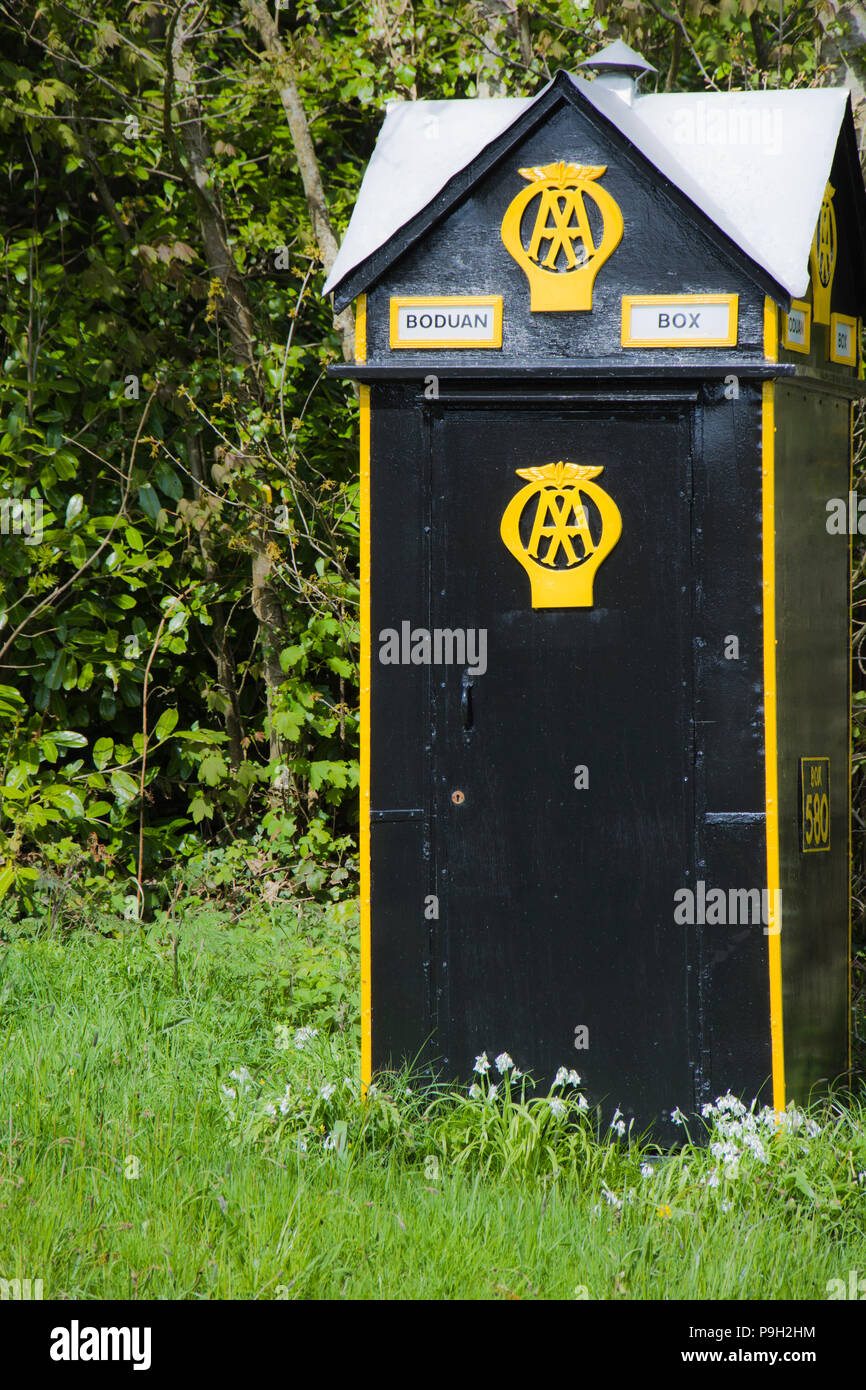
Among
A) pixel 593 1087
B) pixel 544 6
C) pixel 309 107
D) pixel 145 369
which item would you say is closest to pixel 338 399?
pixel 145 369

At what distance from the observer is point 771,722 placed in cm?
330

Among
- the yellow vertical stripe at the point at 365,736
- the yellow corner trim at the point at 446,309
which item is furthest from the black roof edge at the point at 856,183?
the yellow vertical stripe at the point at 365,736

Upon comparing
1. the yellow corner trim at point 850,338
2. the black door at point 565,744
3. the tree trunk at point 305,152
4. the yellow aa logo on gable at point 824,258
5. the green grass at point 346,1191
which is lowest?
the green grass at point 346,1191

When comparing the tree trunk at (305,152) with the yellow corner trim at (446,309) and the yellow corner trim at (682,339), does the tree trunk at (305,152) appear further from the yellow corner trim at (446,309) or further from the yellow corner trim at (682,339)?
the yellow corner trim at (682,339)

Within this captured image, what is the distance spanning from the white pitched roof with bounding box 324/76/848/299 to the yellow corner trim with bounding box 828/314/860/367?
1.38 ft

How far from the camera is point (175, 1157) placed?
324 centimetres

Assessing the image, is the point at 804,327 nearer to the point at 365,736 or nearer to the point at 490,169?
the point at 490,169

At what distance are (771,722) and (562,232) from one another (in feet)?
4.49

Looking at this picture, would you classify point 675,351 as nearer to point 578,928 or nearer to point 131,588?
point 578,928

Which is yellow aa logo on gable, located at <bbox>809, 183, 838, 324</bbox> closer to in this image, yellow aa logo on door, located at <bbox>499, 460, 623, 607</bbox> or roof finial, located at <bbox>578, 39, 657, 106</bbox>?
roof finial, located at <bbox>578, 39, 657, 106</bbox>

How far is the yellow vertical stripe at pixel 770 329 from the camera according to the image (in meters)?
3.25

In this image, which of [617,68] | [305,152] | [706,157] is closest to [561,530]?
[706,157]

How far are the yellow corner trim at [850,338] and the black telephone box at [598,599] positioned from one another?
0.42ft

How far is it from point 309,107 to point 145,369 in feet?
4.43
